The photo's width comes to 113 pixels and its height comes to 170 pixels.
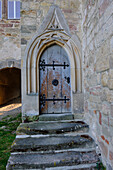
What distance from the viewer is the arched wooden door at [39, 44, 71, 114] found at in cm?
265

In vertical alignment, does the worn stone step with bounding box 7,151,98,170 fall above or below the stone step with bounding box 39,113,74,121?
below

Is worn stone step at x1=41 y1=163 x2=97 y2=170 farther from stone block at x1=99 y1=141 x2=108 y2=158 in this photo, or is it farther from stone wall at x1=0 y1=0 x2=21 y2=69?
stone wall at x1=0 y1=0 x2=21 y2=69

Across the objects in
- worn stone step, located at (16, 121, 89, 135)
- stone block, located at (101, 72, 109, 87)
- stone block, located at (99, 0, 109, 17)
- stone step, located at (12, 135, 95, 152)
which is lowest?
stone step, located at (12, 135, 95, 152)

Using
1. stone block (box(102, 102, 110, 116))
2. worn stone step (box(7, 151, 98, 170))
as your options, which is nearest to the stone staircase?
worn stone step (box(7, 151, 98, 170))

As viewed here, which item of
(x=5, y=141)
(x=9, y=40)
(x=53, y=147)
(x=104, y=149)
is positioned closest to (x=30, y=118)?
(x=5, y=141)

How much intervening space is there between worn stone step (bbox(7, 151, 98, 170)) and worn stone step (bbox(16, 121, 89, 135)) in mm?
381

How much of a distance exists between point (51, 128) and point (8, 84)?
21.8 ft

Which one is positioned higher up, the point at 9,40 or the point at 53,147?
the point at 9,40

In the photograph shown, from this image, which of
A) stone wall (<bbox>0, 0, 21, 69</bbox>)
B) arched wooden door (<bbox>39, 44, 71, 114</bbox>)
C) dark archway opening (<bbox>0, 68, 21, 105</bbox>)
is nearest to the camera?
arched wooden door (<bbox>39, 44, 71, 114</bbox>)

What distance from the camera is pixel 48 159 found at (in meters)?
1.64

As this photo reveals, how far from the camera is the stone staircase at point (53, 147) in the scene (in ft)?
5.24

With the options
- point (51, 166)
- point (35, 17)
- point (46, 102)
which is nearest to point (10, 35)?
point (35, 17)

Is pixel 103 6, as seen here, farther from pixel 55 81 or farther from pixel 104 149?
pixel 104 149

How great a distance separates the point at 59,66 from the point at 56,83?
39 centimetres
